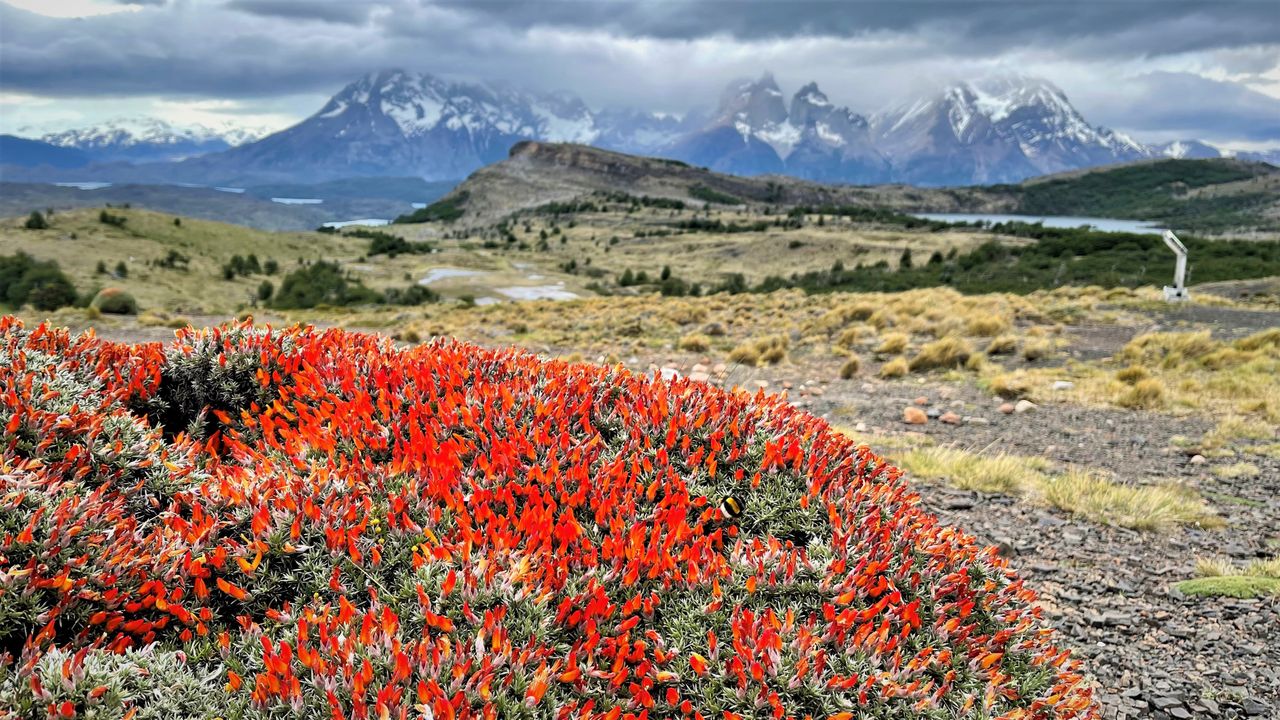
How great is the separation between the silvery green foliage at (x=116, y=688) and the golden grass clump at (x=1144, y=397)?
10.9 meters

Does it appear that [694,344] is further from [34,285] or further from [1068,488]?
[34,285]

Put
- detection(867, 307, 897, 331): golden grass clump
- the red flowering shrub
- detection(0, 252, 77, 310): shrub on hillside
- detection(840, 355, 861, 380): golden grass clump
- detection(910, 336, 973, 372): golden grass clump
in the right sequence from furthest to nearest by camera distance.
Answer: detection(0, 252, 77, 310): shrub on hillside → detection(867, 307, 897, 331): golden grass clump → detection(910, 336, 973, 372): golden grass clump → detection(840, 355, 861, 380): golden grass clump → the red flowering shrub

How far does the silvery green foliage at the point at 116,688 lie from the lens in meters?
2.00

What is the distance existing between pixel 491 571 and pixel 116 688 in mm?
1156

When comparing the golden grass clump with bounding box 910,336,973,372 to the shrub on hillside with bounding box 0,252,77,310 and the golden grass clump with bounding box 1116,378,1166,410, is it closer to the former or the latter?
the golden grass clump with bounding box 1116,378,1166,410

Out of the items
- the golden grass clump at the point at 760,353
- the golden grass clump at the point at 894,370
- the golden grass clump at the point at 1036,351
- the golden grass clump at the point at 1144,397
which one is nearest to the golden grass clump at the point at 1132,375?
the golden grass clump at the point at 1144,397

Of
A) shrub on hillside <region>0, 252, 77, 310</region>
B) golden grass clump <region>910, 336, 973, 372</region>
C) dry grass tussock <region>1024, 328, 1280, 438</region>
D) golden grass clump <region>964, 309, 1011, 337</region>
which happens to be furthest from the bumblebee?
shrub on hillside <region>0, 252, 77, 310</region>

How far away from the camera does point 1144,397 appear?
9.51 metres

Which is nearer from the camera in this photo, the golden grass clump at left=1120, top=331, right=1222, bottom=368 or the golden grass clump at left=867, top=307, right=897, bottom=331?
the golden grass clump at left=1120, top=331, right=1222, bottom=368

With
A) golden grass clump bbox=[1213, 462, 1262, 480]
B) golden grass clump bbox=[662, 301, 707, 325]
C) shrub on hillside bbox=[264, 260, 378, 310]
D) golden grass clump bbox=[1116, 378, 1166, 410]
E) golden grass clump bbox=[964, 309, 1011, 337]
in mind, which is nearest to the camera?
golden grass clump bbox=[1213, 462, 1262, 480]

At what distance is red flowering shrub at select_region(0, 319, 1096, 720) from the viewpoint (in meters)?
2.19

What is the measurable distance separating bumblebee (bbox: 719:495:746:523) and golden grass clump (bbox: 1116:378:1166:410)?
345 inches

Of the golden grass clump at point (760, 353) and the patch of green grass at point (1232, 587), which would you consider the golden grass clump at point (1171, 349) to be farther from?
the patch of green grass at point (1232, 587)

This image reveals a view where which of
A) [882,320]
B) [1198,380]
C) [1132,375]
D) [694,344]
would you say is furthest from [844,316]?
[1198,380]
